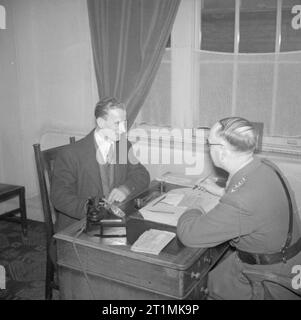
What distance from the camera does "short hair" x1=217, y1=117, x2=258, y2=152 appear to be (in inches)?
66.2

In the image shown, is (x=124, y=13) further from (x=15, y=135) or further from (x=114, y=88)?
(x=15, y=135)

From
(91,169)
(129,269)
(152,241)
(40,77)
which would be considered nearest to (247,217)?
(152,241)

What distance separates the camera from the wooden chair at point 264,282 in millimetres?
1587

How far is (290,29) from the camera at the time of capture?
2.75 m

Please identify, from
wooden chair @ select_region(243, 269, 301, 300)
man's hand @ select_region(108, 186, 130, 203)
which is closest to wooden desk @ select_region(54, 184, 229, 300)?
wooden chair @ select_region(243, 269, 301, 300)

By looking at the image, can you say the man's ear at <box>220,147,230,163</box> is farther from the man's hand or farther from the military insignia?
the man's hand

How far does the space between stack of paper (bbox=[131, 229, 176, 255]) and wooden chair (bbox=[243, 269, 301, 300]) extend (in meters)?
0.36

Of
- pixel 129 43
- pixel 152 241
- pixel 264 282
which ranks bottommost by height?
pixel 264 282

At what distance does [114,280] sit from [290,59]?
195cm

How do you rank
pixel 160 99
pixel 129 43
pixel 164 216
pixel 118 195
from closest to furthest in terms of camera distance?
pixel 164 216 → pixel 118 195 → pixel 129 43 → pixel 160 99

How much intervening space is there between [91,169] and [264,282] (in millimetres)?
1173

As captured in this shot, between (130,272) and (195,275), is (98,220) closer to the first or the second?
(130,272)

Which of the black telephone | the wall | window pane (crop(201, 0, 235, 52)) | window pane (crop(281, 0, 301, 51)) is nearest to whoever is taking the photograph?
the black telephone

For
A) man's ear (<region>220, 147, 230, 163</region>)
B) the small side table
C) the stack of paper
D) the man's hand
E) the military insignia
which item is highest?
man's ear (<region>220, 147, 230, 163</region>)
